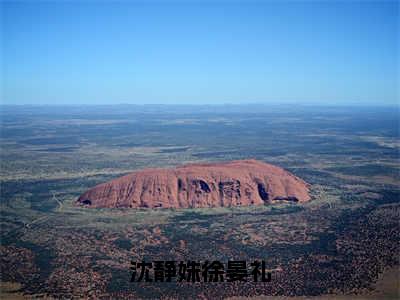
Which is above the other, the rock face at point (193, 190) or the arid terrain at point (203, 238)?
the rock face at point (193, 190)

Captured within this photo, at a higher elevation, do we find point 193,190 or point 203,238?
point 193,190

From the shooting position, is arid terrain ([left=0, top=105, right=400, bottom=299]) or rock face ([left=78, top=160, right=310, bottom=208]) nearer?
arid terrain ([left=0, top=105, right=400, bottom=299])

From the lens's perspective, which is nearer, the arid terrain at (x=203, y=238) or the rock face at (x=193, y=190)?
the arid terrain at (x=203, y=238)

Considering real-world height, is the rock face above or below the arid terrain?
above

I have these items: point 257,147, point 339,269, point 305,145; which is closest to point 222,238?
point 339,269

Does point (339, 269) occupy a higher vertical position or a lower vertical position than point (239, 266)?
lower

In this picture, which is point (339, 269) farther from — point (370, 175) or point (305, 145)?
point (305, 145)

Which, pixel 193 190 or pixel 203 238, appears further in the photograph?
pixel 193 190

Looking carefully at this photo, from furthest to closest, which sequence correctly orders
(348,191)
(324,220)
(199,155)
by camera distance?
(199,155)
(348,191)
(324,220)
